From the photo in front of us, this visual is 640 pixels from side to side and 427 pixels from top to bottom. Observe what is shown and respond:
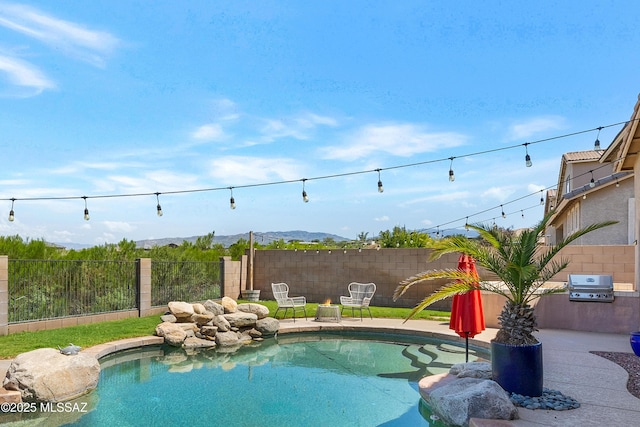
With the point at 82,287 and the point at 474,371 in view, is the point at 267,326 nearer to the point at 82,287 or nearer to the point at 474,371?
the point at 82,287

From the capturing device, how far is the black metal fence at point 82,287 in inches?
361

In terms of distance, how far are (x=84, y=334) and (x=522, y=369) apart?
292 inches


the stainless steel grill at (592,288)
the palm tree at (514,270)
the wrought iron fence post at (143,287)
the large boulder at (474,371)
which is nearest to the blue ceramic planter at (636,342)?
the palm tree at (514,270)

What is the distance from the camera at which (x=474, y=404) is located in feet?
13.0

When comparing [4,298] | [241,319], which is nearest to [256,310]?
[241,319]

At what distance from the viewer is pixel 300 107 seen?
38.5 feet

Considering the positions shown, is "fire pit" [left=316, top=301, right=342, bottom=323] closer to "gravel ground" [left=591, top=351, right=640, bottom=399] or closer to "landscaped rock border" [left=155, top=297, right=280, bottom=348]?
"landscaped rock border" [left=155, top=297, right=280, bottom=348]

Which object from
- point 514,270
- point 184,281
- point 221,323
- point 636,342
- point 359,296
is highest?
point 514,270

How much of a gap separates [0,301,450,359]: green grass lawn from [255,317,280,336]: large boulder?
1.69m

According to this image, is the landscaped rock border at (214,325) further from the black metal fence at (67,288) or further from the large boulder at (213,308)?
the black metal fence at (67,288)

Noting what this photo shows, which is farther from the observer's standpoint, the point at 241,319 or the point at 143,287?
the point at 143,287

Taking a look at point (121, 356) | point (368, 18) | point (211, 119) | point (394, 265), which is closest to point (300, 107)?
point (211, 119)

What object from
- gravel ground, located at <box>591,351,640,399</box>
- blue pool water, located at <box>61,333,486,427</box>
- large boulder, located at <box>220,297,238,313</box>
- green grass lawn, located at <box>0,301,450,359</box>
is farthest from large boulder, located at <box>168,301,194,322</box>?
gravel ground, located at <box>591,351,640,399</box>

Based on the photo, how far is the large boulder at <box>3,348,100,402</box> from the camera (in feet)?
16.6
